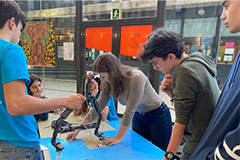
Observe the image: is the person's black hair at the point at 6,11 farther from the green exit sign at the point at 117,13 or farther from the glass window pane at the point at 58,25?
the glass window pane at the point at 58,25

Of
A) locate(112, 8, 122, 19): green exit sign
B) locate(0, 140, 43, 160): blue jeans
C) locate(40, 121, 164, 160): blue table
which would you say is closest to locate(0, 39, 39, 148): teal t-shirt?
locate(0, 140, 43, 160): blue jeans

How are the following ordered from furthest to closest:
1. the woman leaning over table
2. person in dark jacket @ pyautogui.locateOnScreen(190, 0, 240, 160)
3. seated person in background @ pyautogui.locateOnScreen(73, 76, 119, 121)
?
1. seated person in background @ pyautogui.locateOnScreen(73, 76, 119, 121)
2. the woman leaning over table
3. person in dark jacket @ pyautogui.locateOnScreen(190, 0, 240, 160)

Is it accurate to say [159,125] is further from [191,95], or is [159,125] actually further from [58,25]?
[58,25]

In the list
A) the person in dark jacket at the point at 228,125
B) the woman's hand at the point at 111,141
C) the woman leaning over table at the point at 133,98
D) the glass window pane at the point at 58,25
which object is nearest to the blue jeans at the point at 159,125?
the woman leaning over table at the point at 133,98

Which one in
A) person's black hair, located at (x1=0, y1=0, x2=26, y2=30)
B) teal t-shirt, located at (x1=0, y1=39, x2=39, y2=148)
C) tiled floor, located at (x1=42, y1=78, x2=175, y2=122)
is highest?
person's black hair, located at (x1=0, y1=0, x2=26, y2=30)

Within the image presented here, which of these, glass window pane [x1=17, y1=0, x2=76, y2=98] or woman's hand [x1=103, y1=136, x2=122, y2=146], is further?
glass window pane [x1=17, y1=0, x2=76, y2=98]

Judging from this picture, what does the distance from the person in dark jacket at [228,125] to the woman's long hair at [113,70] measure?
2.82 feet

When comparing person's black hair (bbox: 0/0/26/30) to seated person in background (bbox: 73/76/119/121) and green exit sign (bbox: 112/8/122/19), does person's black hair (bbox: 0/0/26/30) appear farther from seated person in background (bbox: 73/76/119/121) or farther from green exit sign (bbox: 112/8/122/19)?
green exit sign (bbox: 112/8/122/19)

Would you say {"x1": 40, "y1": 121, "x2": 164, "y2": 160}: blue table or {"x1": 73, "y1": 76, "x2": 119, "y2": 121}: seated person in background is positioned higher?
{"x1": 73, "y1": 76, "x2": 119, "y2": 121}: seated person in background

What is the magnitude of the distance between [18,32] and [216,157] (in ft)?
3.60

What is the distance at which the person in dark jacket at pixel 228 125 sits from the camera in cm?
48

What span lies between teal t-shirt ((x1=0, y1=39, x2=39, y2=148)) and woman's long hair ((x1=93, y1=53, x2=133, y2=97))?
65 centimetres

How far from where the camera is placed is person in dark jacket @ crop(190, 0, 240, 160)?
481 millimetres

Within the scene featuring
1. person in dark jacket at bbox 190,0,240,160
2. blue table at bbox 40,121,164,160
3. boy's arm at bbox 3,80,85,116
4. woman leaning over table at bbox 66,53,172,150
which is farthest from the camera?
woman leaning over table at bbox 66,53,172,150
